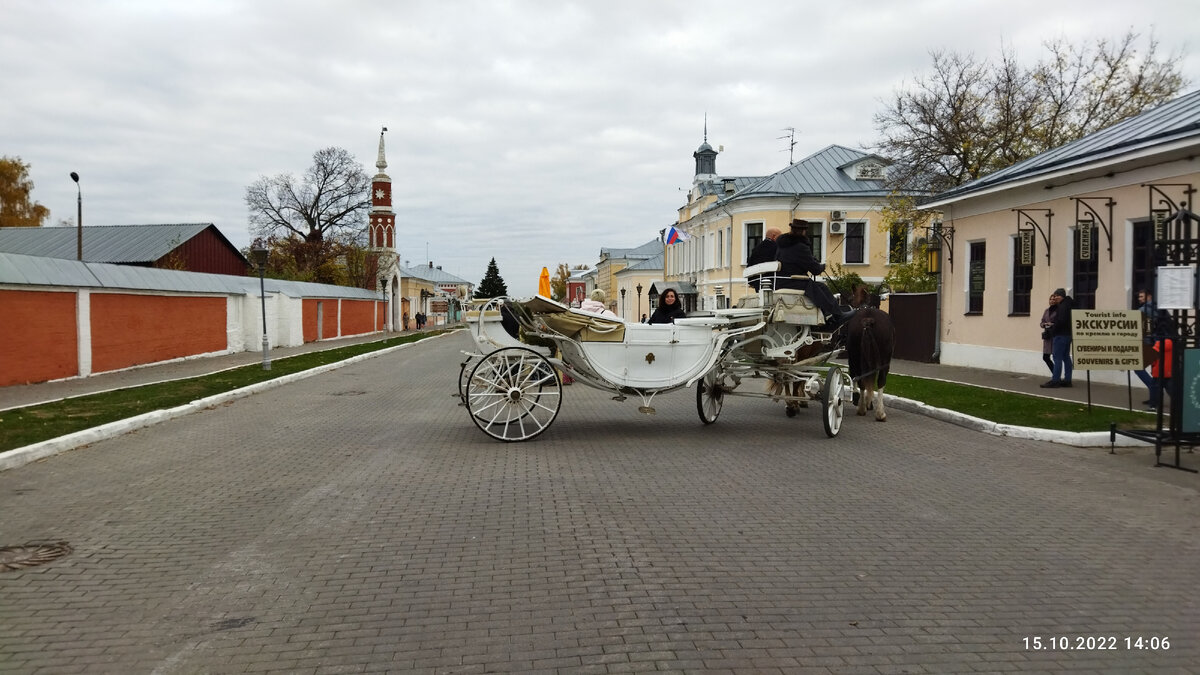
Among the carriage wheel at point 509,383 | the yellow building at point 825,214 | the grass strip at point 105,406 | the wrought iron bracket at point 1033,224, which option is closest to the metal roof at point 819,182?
the yellow building at point 825,214

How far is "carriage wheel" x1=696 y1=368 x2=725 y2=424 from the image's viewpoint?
10.9 metres

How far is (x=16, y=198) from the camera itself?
5856 centimetres

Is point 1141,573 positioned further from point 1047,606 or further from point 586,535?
point 586,535

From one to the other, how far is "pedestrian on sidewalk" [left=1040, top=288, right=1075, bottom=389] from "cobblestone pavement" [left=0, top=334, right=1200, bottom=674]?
5741mm

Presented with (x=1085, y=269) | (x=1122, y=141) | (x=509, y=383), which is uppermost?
(x=1122, y=141)

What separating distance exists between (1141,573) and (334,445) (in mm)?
8077

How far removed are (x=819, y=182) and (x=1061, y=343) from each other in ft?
97.0

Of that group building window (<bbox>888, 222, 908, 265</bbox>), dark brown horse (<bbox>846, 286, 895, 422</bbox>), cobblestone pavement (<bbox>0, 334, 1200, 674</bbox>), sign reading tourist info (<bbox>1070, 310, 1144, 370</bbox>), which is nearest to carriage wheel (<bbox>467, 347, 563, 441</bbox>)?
cobblestone pavement (<bbox>0, 334, 1200, 674</bbox>)

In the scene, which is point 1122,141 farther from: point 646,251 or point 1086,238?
point 646,251

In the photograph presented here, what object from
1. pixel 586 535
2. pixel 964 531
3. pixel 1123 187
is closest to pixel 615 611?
pixel 586 535

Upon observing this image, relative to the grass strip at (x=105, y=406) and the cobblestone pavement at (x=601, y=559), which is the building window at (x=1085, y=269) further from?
the grass strip at (x=105, y=406)

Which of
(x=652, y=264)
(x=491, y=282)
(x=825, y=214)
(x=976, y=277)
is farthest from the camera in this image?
(x=491, y=282)

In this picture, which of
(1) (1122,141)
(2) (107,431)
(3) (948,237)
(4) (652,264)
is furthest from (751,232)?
(2) (107,431)

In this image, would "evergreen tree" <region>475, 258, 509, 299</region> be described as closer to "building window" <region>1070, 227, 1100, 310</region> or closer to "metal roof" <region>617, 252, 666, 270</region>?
"metal roof" <region>617, 252, 666, 270</region>
